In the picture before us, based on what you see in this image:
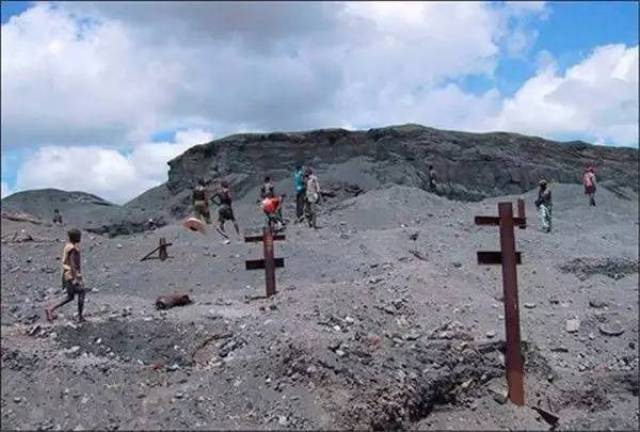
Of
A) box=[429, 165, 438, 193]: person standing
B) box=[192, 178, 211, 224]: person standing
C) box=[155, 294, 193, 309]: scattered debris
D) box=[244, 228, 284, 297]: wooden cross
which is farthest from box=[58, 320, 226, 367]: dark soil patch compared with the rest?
box=[429, 165, 438, 193]: person standing

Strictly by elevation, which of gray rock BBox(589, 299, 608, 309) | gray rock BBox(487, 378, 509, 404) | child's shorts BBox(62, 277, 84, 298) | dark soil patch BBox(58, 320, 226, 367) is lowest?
gray rock BBox(487, 378, 509, 404)

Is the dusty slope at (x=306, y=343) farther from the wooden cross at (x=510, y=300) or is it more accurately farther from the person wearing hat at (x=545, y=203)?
the person wearing hat at (x=545, y=203)

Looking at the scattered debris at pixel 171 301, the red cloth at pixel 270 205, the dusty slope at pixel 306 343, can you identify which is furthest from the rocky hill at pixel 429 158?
the scattered debris at pixel 171 301

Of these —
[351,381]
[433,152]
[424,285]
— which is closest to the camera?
[351,381]

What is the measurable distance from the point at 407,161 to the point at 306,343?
28390 millimetres

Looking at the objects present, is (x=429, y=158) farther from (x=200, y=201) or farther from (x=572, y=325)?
(x=572, y=325)

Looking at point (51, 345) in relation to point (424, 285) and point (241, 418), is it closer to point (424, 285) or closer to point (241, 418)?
point (241, 418)

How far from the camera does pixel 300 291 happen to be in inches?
418

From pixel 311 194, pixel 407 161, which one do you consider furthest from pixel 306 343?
pixel 407 161

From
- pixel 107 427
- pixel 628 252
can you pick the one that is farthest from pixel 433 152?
pixel 107 427

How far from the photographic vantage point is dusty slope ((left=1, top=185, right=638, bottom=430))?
22.1 ft

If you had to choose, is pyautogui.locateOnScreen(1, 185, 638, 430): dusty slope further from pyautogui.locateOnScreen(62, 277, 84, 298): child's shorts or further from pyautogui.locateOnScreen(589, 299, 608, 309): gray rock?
pyautogui.locateOnScreen(62, 277, 84, 298): child's shorts

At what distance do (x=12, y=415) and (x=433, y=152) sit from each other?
31372 mm

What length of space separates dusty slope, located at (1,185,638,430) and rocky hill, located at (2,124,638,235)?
2037cm
